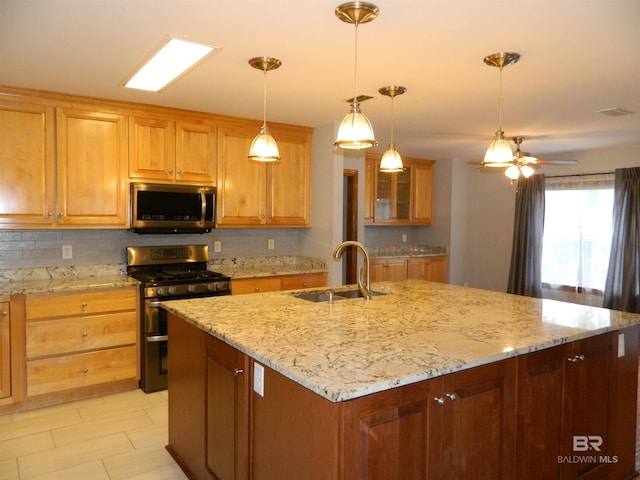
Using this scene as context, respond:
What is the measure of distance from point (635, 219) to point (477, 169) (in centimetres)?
226

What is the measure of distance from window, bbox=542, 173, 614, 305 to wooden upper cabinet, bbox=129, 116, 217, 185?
15.5 ft

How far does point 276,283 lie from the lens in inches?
172

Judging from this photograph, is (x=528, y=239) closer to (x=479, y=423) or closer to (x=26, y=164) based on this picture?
(x=479, y=423)

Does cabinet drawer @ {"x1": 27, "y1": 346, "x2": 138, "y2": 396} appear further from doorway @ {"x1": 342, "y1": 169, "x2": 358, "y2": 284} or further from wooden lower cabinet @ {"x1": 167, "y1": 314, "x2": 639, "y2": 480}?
doorway @ {"x1": 342, "y1": 169, "x2": 358, "y2": 284}

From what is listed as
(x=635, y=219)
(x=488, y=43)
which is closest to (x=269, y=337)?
(x=488, y=43)

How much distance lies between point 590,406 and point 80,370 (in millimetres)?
3391

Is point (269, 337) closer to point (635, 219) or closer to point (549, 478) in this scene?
point (549, 478)

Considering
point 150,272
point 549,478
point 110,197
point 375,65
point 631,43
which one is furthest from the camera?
point 150,272

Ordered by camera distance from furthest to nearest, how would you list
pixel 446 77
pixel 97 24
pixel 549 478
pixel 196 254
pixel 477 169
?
pixel 477 169 → pixel 196 254 → pixel 446 77 → pixel 97 24 → pixel 549 478

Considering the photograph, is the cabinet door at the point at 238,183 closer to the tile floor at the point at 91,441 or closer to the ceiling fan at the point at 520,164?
the tile floor at the point at 91,441

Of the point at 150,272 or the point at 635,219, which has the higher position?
the point at 635,219

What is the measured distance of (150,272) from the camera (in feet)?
13.7

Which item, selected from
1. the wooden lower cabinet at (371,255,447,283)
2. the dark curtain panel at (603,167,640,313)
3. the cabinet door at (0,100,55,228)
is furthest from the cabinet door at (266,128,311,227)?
the dark curtain panel at (603,167,640,313)

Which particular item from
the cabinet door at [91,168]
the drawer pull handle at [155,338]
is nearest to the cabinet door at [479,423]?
the drawer pull handle at [155,338]
